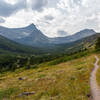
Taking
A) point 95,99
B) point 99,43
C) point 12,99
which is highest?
point 99,43

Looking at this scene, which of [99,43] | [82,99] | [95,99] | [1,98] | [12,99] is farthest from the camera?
[99,43]

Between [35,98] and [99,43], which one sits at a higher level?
[99,43]

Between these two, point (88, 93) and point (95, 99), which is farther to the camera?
point (88, 93)

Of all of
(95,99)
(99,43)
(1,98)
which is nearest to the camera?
(95,99)

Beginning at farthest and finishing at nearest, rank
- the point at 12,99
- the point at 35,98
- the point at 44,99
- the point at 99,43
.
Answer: the point at 99,43 → the point at 12,99 → the point at 35,98 → the point at 44,99

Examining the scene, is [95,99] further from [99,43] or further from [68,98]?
[99,43]

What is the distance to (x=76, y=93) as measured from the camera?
27516mm

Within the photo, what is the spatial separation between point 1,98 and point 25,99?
379 inches

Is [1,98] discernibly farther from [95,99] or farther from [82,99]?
[95,99]

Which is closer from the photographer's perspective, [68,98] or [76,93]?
[68,98]

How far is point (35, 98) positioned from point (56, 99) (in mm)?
5964

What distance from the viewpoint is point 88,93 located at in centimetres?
2547

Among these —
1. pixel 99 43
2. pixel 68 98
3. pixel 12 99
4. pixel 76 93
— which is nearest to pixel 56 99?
pixel 68 98

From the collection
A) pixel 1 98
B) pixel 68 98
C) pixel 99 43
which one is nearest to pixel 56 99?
pixel 68 98
